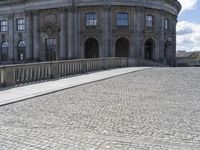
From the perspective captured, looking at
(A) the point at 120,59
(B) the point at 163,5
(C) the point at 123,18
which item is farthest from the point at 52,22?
(A) the point at 120,59

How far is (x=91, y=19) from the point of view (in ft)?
158

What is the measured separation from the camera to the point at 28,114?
8586 mm

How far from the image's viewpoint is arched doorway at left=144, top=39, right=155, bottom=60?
50.5 meters

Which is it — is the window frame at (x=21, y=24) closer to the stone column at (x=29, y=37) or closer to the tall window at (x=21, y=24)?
the tall window at (x=21, y=24)

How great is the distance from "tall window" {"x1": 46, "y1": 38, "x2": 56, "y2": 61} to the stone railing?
2645 centimetres

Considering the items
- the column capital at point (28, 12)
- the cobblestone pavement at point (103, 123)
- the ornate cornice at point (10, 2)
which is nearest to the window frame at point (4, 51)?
the ornate cornice at point (10, 2)

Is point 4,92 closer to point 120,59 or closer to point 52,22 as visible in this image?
point 120,59

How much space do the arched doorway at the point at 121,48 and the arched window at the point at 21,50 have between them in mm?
17438

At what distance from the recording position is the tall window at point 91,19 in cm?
4800

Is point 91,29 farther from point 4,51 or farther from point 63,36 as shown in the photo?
point 4,51

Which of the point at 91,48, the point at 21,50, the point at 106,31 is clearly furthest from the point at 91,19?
the point at 21,50

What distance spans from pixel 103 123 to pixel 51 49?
150ft

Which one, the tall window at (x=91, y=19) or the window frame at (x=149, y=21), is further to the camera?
the window frame at (x=149, y=21)

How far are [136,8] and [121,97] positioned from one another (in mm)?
38000
